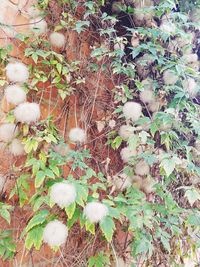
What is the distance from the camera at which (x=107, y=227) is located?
1.19 metres

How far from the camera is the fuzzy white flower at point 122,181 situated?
1521 millimetres

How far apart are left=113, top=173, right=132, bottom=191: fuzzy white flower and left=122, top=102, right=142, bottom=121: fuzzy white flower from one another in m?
0.28

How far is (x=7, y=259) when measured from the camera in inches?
53.9

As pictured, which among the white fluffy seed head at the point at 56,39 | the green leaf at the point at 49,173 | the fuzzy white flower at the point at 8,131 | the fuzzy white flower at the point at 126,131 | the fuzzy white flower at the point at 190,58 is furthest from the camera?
the fuzzy white flower at the point at 190,58

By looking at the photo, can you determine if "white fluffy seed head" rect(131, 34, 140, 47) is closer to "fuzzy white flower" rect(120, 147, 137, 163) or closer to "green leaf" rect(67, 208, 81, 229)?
"fuzzy white flower" rect(120, 147, 137, 163)

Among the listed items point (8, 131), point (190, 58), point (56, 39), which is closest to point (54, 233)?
point (8, 131)

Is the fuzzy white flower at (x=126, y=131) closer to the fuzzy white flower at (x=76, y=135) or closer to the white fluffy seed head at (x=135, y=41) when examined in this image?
the fuzzy white flower at (x=76, y=135)

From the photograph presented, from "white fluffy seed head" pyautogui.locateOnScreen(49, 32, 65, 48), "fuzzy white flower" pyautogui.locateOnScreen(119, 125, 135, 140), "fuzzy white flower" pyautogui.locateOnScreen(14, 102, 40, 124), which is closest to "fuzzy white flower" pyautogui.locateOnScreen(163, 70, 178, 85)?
"fuzzy white flower" pyautogui.locateOnScreen(119, 125, 135, 140)

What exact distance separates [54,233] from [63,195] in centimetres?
14

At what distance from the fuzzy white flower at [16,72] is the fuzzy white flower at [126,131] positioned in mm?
517

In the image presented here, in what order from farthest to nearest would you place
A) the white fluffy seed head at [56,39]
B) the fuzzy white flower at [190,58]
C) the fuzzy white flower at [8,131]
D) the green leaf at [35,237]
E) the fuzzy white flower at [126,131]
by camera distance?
the fuzzy white flower at [190,58] → the white fluffy seed head at [56,39] → the fuzzy white flower at [126,131] → the fuzzy white flower at [8,131] → the green leaf at [35,237]

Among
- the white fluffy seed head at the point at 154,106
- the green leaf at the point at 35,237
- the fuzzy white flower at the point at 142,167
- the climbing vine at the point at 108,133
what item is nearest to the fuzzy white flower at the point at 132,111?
the climbing vine at the point at 108,133

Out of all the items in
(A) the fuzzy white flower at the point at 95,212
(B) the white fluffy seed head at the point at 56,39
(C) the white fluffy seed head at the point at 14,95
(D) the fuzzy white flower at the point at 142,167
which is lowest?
(D) the fuzzy white flower at the point at 142,167

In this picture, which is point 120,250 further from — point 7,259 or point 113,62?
point 113,62
